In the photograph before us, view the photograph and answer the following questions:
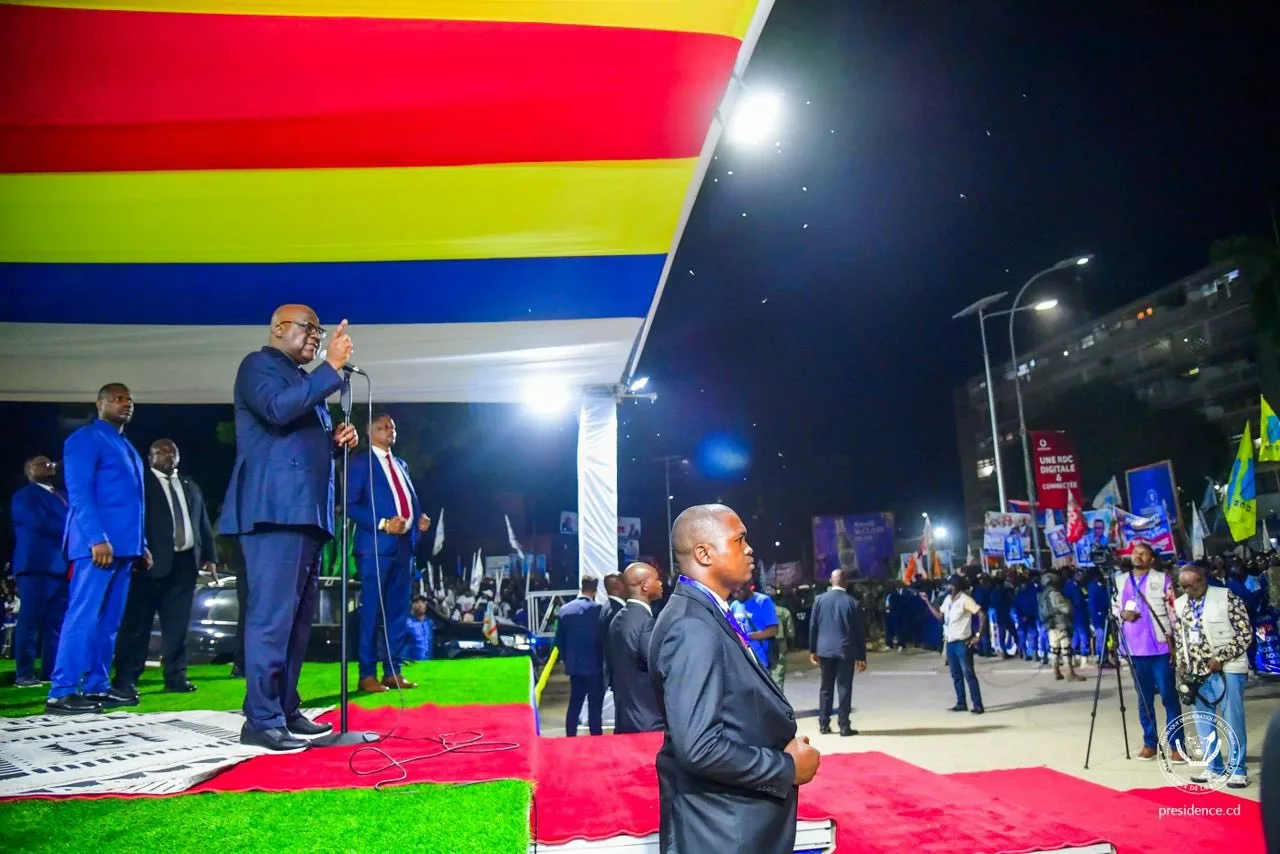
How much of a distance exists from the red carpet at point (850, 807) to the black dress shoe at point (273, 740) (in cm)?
111

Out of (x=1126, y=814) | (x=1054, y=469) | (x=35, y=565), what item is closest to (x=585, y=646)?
(x=35, y=565)

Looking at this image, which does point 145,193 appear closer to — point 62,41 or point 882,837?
point 62,41

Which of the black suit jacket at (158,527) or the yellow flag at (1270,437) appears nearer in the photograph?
the black suit jacket at (158,527)

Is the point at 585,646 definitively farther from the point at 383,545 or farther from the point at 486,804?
the point at 486,804

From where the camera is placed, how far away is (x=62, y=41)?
3.81m

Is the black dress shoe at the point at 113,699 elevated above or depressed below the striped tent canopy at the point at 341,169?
below

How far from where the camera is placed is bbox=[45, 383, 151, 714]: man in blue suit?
188 inches

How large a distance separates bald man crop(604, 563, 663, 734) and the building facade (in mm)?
40250

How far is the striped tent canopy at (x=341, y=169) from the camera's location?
3850mm

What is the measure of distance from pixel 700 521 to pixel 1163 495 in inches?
919

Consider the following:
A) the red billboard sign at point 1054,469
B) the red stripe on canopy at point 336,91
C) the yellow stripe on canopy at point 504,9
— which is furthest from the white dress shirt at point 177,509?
the red billboard sign at point 1054,469

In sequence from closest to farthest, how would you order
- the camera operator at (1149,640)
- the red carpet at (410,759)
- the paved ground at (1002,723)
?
the red carpet at (410,759) < the camera operator at (1149,640) < the paved ground at (1002,723)

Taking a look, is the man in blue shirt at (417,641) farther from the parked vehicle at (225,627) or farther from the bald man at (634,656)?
the bald man at (634,656)

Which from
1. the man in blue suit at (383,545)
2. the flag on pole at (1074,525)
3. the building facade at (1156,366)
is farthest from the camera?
the building facade at (1156,366)
